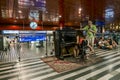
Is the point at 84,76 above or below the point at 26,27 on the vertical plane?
below

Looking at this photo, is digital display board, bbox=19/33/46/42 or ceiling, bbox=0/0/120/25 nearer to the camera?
ceiling, bbox=0/0/120/25

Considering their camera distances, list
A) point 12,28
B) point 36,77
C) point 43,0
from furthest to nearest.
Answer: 1. point 12,28
2. point 43,0
3. point 36,77

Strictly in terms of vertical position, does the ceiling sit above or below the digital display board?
above

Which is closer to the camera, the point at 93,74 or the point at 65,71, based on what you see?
the point at 93,74

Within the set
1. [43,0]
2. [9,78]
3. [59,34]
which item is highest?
[43,0]

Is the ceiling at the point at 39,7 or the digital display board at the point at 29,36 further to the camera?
the digital display board at the point at 29,36

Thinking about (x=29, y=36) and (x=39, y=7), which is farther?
(x=29, y=36)

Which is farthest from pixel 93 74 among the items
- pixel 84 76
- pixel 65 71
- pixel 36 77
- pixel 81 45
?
pixel 81 45

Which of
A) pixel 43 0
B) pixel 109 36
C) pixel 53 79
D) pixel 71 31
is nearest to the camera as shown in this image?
pixel 53 79

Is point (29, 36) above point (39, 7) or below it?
below

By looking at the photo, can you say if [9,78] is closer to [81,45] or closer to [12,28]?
[81,45]

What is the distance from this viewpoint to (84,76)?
341cm

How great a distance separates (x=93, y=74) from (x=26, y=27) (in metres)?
13.2

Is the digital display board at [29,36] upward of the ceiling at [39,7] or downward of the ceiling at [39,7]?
downward
